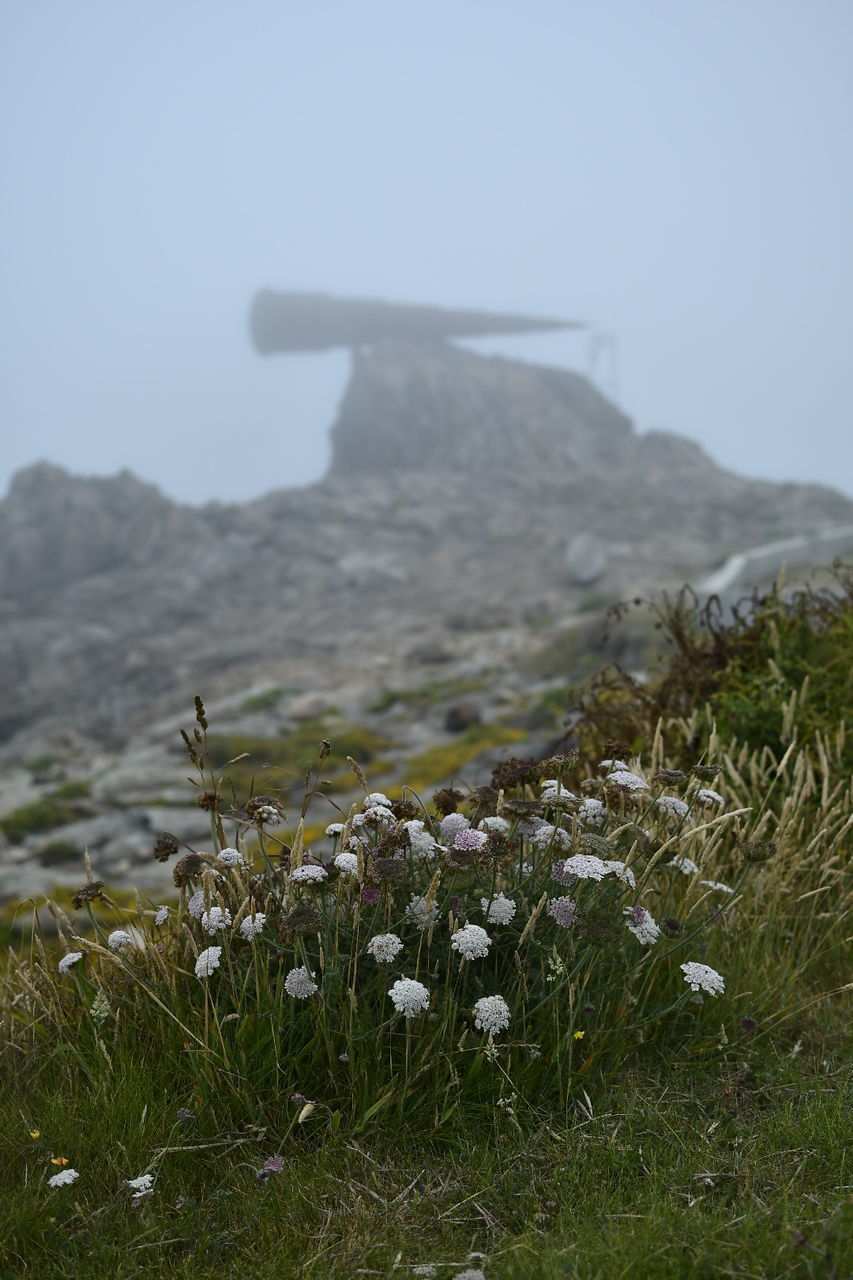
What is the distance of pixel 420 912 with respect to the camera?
2996 mm

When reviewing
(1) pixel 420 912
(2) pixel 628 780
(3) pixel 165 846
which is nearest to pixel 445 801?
(1) pixel 420 912

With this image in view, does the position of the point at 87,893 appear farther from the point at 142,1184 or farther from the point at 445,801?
the point at 445,801

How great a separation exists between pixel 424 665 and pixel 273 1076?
2817cm

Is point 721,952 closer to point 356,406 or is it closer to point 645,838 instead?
point 645,838

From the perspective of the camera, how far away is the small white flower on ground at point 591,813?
320cm

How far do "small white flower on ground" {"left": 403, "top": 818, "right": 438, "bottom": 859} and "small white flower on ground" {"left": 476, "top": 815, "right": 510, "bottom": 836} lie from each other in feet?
0.74

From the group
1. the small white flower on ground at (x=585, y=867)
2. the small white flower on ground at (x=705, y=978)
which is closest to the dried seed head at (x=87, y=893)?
the small white flower on ground at (x=585, y=867)

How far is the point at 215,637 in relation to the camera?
142ft

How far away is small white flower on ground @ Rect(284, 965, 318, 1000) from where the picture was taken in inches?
111

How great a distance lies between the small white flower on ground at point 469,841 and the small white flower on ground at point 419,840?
0.63 feet

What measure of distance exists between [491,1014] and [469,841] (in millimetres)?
518

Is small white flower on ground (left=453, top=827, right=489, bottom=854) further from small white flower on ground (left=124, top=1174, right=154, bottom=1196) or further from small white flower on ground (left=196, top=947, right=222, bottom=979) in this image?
small white flower on ground (left=124, top=1174, right=154, bottom=1196)

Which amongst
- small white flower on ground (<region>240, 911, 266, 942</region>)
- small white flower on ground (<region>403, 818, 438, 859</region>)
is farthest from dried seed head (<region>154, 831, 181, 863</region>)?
small white flower on ground (<region>403, 818, 438, 859</region>)

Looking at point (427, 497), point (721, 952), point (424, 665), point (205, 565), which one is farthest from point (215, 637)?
point (721, 952)
